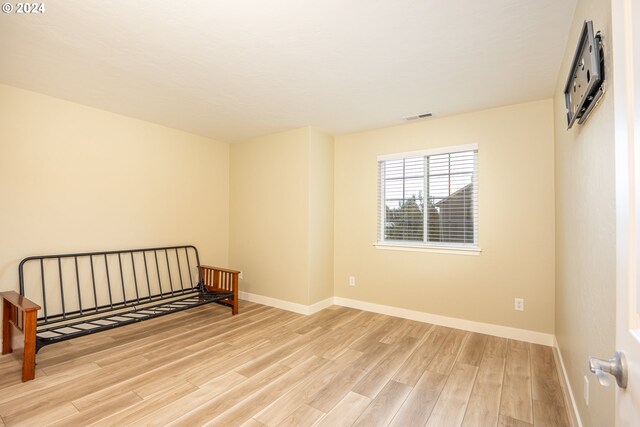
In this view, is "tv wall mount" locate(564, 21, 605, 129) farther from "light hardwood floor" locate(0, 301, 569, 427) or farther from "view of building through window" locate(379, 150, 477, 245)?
"light hardwood floor" locate(0, 301, 569, 427)

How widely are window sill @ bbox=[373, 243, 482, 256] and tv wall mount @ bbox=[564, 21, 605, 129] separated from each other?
1870mm

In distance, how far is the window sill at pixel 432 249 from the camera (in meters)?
3.34

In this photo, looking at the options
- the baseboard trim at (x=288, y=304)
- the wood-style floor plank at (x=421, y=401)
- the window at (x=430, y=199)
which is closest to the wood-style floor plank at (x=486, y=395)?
the wood-style floor plank at (x=421, y=401)

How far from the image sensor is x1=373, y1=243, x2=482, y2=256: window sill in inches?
131

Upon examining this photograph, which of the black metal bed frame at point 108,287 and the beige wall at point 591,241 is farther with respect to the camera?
the black metal bed frame at point 108,287

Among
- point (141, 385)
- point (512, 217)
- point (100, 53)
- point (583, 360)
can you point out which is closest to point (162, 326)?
point (141, 385)

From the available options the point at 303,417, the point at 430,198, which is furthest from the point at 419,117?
the point at 303,417

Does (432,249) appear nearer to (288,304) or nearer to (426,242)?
(426,242)

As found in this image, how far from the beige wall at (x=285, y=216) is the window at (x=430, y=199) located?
821 mm

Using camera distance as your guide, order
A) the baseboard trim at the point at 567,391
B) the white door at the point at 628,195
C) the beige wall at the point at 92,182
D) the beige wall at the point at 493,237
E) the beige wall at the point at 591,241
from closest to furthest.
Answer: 1. the white door at the point at 628,195
2. the beige wall at the point at 591,241
3. the baseboard trim at the point at 567,391
4. the beige wall at the point at 92,182
5. the beige wall at the point at 493,237

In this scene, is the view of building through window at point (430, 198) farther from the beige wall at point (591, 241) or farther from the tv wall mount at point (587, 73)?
the tv wall mount at point (587, 73)

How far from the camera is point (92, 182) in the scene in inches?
129

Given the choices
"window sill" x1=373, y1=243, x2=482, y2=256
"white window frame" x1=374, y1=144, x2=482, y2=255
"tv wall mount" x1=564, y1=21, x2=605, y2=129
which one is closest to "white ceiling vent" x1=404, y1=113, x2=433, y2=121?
"white window frame" x1=374, y1=144, x2=482, y2=255

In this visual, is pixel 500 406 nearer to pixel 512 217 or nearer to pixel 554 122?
pixel 512 217
